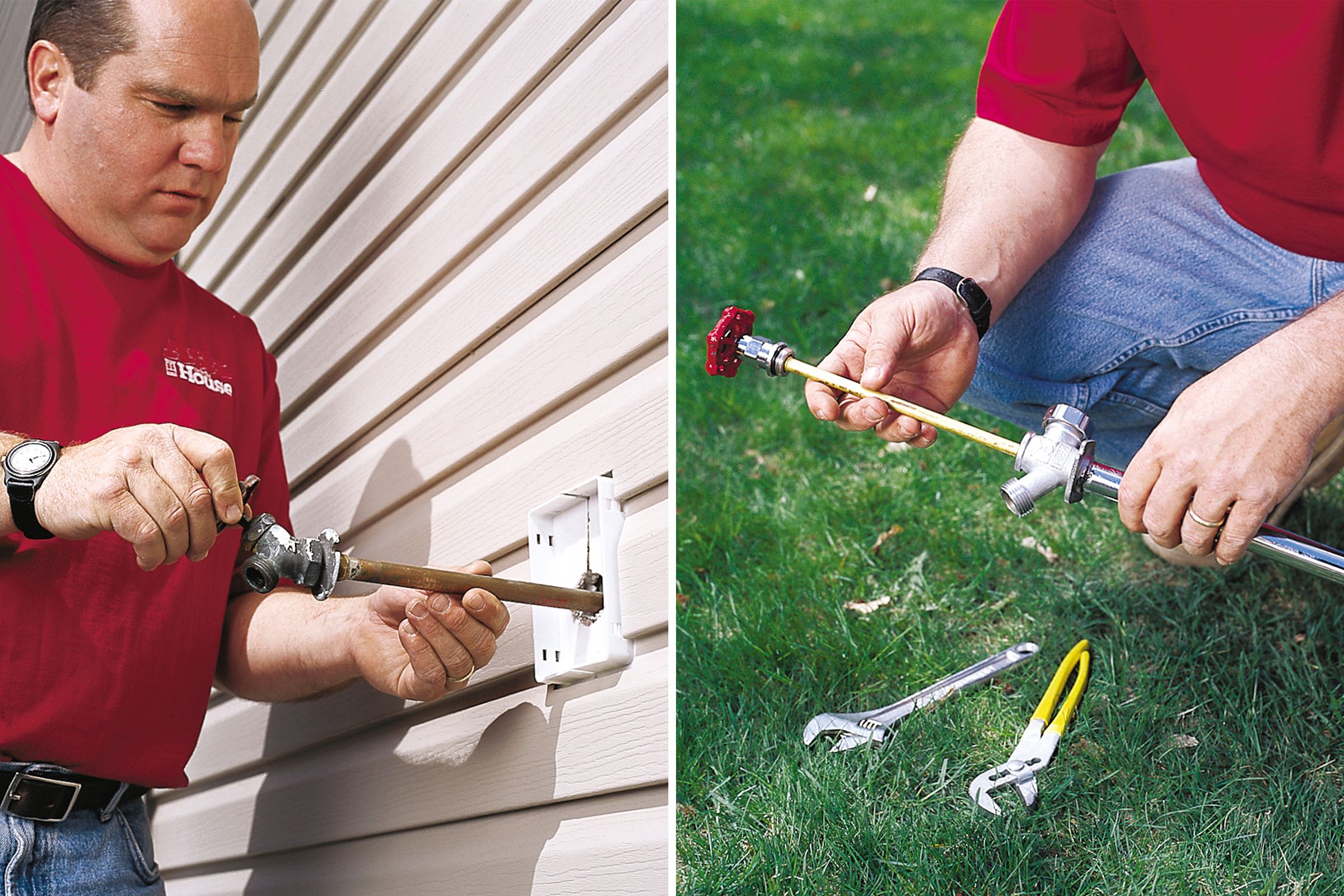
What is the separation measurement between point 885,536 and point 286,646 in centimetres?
131

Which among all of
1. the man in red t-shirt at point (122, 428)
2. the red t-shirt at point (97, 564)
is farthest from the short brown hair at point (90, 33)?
the red t-shirt at point (97, 564)

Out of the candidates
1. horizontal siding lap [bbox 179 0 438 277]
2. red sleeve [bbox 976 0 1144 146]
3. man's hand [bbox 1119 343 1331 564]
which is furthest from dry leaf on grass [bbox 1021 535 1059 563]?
horizontal siding lap [bbox 179 0 438 277]

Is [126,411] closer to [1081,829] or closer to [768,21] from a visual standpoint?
[1081,829]

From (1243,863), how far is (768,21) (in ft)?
17.2

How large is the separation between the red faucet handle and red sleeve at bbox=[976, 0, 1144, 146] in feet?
2.61

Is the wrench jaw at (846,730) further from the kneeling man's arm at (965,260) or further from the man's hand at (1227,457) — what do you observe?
the man's hand at (1227,457)

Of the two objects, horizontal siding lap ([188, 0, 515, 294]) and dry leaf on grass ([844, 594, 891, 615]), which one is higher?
horizontal siding lap ([188, 0, 515, 294])

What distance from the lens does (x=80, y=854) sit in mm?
1684

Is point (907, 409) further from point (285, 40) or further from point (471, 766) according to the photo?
point (285, 40)

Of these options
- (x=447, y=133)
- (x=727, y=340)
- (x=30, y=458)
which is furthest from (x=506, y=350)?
(x=30, y=458)

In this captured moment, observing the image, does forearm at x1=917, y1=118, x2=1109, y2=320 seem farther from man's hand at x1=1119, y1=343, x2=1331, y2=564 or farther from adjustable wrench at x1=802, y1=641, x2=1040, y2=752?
adjustable wrench at x1=802, y1=641, x2=1040, y2=752

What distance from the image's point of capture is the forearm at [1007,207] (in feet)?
6.43

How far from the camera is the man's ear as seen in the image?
179 cm

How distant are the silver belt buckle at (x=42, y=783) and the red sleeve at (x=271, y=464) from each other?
0.53m
